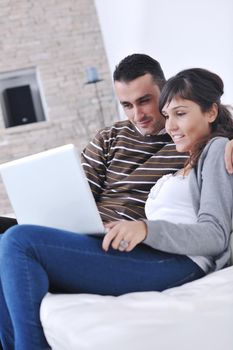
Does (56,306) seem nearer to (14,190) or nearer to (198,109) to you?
(14,190)

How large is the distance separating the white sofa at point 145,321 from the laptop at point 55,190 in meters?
0.20

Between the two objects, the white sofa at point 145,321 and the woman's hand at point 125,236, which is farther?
the woman's hand at point 125,236

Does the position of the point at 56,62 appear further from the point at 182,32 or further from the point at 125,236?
the point at 125,236

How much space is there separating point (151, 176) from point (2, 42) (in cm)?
377

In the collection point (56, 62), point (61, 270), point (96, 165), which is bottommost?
point (61, 270)

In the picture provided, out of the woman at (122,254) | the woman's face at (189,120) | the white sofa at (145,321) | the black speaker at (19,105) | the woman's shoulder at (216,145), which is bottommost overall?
the white sofa at (145,321)

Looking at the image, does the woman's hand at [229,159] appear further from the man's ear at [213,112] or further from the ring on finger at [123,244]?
the ring on finger at [123,244]

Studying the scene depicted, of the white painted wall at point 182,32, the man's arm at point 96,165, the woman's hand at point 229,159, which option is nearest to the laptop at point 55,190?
the woman's hand at point 229,159

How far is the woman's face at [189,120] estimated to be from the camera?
1.33 meters

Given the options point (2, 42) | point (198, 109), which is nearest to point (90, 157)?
point (198, 109)

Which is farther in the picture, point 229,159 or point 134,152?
point 134,152

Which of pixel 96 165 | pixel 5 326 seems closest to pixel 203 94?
pixel 96 165

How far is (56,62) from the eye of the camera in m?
4.94

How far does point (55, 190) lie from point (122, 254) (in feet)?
0.73
